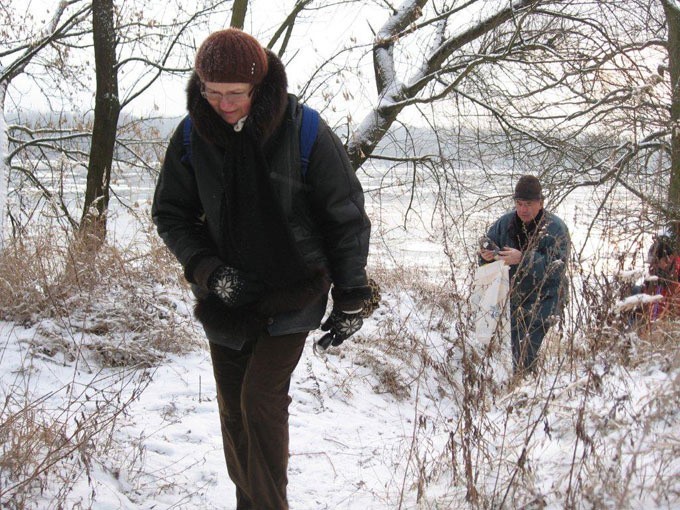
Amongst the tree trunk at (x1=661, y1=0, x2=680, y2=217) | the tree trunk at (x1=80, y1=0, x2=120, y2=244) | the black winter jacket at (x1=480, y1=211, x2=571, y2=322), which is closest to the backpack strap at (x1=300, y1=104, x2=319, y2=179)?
the black winter jacket at (x1=480, y1=211, x2=571, y2=322)

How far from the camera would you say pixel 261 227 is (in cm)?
224

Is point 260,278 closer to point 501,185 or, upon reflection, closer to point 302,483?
point 302,483

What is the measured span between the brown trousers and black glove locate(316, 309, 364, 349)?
139 millimetres

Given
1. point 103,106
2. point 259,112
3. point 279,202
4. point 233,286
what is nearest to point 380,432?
point 233,286

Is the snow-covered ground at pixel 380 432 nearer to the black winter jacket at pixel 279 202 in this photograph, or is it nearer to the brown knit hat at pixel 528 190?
the black winter jacket at pixel 279 202

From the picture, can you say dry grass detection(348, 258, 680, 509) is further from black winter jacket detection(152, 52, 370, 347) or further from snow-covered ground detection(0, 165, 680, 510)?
black winter jacket detection(152, 52, 370, 347)

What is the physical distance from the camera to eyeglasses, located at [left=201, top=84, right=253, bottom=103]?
2188 millimetres

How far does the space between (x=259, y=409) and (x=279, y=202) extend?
76 cm

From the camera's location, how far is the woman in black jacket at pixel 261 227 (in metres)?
2.21

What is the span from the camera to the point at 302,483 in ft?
10.1

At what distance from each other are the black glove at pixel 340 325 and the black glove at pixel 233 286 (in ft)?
1.09

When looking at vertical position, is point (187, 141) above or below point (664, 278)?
above

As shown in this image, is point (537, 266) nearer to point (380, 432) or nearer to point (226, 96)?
point (380, 432)

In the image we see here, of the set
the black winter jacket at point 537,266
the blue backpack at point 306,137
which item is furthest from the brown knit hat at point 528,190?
the blue backpack at point 306,137
